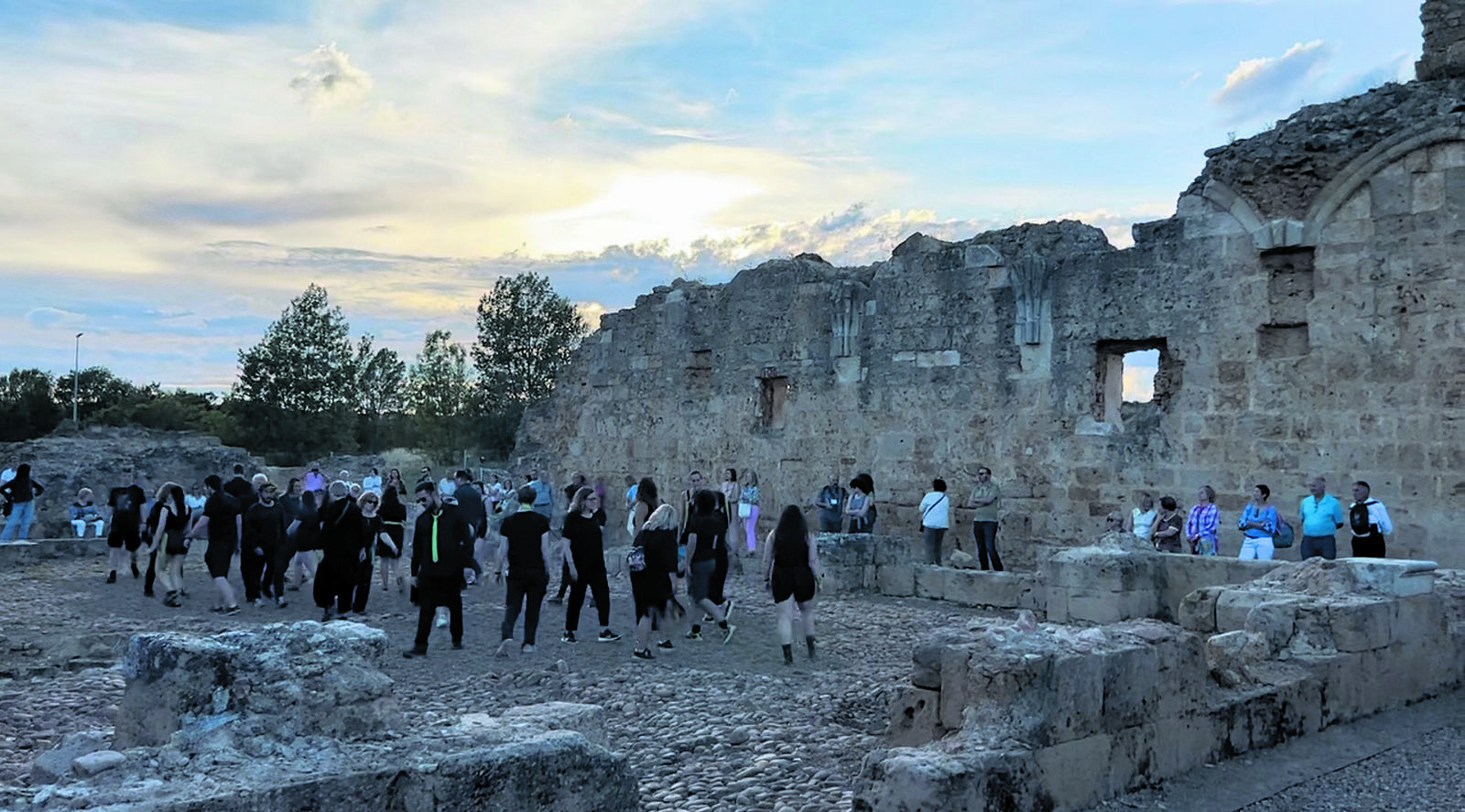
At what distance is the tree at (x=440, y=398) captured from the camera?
42.6 m

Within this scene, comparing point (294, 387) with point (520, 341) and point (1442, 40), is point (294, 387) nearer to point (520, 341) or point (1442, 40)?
point (520, 341)

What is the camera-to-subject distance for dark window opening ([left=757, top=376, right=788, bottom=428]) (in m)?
17.8

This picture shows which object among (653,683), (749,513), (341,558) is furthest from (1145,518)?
(341,558)

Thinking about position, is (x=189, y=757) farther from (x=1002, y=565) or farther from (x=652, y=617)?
(x=1002, y=565)

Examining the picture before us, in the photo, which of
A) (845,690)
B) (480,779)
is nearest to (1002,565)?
(845,690)

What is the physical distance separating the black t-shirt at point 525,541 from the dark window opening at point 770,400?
8946 millimetres

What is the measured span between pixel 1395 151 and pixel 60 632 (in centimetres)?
1310

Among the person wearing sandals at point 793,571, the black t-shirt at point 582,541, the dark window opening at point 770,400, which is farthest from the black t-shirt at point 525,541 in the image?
the dark window opening at point 770,400

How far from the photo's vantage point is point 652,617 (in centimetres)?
912

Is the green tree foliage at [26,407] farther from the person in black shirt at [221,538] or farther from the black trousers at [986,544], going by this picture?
the black trousers at [986,544]

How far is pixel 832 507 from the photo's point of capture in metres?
15.2

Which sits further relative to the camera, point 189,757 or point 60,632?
point 60,632

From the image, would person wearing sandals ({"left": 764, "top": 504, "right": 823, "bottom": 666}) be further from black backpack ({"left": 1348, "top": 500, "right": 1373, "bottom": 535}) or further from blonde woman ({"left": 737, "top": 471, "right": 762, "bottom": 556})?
blonde woman ({"left": 737, "top": 471, "right": 762, "bottom": 556})

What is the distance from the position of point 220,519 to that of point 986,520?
8159 mm
